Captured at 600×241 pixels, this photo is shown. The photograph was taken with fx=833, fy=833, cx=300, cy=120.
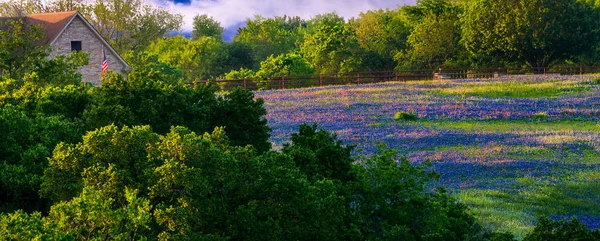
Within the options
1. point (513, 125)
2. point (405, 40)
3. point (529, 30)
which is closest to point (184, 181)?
point (513, 125)

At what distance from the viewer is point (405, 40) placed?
3720 inches

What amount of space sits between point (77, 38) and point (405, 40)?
46.0m

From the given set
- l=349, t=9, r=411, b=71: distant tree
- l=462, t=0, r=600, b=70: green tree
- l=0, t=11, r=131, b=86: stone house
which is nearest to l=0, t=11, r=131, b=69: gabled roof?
l=0, t=11, r=131, b=86: stone house

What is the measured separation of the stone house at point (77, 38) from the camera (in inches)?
2217

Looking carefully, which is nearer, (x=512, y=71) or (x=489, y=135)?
(x=489, y=135)

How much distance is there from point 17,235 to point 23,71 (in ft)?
50.8

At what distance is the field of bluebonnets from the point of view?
69.7 feet

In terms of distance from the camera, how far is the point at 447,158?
86.7ft

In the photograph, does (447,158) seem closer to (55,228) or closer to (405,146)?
(405,146)

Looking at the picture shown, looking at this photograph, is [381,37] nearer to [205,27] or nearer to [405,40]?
[405,40]

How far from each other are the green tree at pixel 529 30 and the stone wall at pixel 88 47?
36.1 meters

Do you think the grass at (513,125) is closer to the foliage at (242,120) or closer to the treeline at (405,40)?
the foliage at (242,120)

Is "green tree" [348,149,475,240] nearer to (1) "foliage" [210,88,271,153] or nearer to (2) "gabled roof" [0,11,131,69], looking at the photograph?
(1) "foliage" [210,88,271,153]

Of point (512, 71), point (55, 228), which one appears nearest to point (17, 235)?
point (55, 228)
